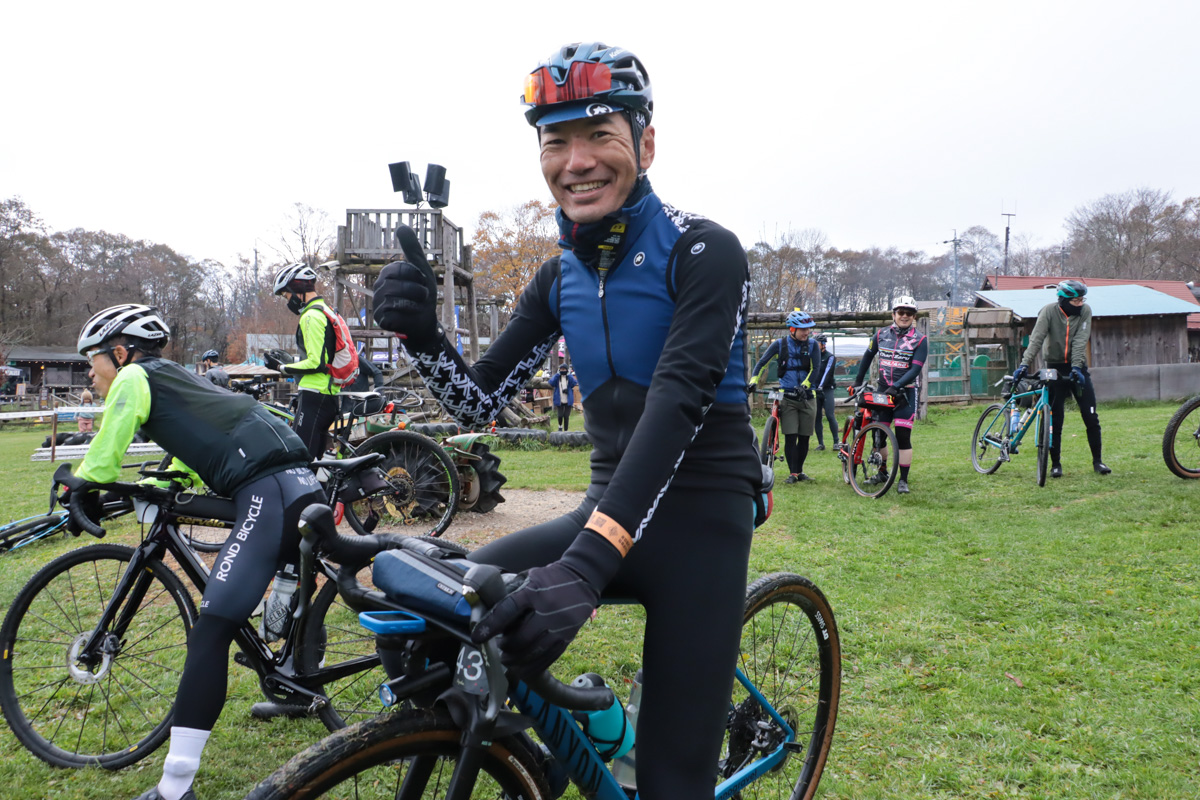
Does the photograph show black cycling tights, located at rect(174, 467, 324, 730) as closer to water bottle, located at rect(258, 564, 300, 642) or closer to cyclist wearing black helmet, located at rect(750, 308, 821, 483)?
water bottle, located at rect(258, 564, 300, 642)

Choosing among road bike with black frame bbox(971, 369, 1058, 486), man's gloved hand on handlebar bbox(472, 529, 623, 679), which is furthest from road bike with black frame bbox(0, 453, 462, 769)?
road bike with black frame bbox(971, 369, 1058, 486)

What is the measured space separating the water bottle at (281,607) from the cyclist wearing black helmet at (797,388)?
794cm

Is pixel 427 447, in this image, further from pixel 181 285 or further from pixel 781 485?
pixel 181 285

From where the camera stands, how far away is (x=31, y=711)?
342cm

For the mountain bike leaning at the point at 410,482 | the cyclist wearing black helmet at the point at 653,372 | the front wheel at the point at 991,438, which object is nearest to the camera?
the cyclist wearing black helmet at the point at 653,372

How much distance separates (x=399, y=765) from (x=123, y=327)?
2.93 m

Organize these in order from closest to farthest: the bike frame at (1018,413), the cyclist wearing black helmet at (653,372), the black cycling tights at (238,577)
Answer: the cyclist wearing black helmet at (653,372), the black cycling tights at (238,577), the bike frame at (1018,413)

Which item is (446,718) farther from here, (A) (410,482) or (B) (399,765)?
(A) (410,482)

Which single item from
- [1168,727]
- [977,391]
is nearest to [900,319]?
[1168,727]

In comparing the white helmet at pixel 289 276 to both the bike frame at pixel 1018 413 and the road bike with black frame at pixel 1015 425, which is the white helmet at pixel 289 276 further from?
the bike frame at pixel 1018 413

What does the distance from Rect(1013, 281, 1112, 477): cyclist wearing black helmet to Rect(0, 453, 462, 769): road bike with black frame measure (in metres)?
9.01

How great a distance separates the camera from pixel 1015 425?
9734mm

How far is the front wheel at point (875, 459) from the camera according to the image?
9016mm

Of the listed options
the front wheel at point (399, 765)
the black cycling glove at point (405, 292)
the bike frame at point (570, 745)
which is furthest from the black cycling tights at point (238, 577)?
the bike frame at point (570, 745)
